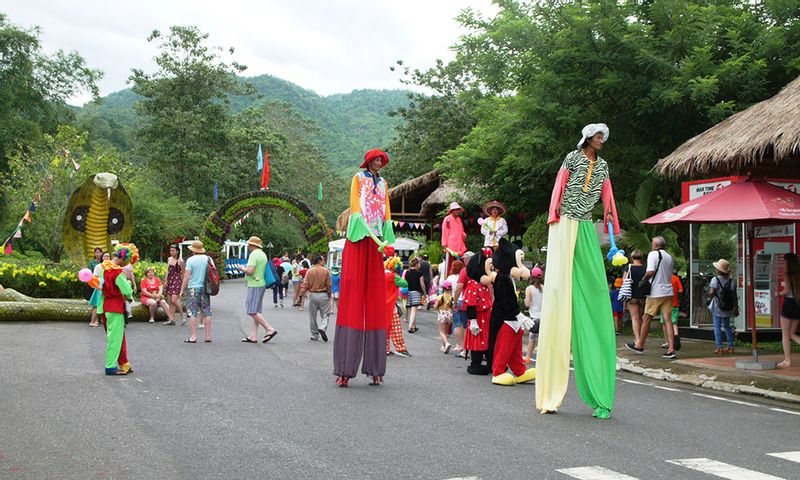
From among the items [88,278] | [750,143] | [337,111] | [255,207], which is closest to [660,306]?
[750,143]

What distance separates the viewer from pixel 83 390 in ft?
30.1

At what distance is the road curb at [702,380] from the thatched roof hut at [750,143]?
2.96m

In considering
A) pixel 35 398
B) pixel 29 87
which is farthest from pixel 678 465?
pixel 29 87

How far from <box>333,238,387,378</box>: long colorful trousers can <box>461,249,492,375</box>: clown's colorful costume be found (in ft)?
5.63

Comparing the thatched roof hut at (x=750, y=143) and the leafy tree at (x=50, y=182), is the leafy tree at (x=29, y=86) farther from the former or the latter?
the thatched roof hut at (x=750, y=143)

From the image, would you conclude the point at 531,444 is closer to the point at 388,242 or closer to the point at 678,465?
the point at 678,465

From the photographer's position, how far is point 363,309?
32.4 ft

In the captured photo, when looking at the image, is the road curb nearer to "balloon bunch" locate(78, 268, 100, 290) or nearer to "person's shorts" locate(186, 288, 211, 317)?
"balloon bunch" locate(78, 268, 100, 290)

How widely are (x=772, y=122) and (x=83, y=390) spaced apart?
953cm

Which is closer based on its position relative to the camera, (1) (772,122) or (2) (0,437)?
(2) (0,437)

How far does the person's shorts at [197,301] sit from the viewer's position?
15.8 metres

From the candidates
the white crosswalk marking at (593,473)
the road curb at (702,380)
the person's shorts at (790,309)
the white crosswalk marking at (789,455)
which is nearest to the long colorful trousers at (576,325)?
the white crosswalk marking at (789,455)

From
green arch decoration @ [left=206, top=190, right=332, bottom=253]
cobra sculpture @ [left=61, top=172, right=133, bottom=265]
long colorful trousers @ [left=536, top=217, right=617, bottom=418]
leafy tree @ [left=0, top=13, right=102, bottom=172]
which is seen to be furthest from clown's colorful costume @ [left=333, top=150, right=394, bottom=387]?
leafy tree @ [left=0, top=13, right=102, bottom=172]

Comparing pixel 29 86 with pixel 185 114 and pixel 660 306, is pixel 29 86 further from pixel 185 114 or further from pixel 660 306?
pixel 660 306
